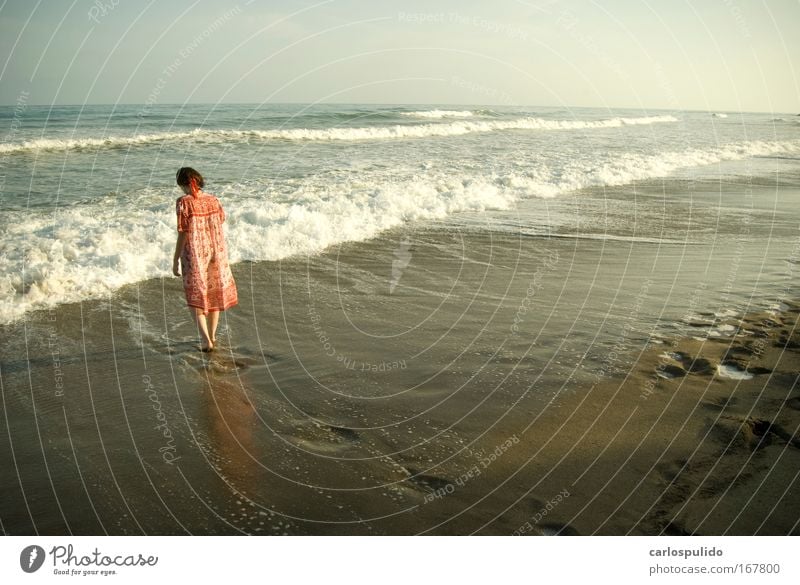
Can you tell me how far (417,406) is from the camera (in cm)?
481

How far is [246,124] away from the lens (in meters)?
30.3

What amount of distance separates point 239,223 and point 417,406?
6.52 m

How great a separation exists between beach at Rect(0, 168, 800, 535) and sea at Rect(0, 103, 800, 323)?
3.65 ft

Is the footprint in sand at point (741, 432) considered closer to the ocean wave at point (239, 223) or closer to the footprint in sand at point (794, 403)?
the footprint in sand at point (794, 403)

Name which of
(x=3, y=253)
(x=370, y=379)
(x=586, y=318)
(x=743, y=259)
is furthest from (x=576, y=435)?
(x=3, y=253)

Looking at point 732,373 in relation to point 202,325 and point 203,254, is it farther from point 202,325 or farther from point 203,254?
point 203,254

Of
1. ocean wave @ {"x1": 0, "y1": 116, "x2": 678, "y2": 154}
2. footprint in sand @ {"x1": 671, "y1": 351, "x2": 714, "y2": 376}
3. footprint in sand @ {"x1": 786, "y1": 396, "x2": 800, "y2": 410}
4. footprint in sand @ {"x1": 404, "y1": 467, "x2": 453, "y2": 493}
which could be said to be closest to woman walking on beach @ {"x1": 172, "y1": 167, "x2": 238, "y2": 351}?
footprint in sand @ {"x1": 404, "y1": 467, "x2": 453, "y2": 493}

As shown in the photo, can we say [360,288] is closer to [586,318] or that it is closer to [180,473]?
[586,318]

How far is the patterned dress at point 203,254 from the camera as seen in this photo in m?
5.63

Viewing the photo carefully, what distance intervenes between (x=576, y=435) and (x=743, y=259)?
253 inches

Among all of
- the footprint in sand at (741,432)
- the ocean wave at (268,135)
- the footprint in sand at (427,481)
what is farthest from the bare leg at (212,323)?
the ocean wave at (268,135)

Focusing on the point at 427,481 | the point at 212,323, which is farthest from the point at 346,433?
the point at 212,323

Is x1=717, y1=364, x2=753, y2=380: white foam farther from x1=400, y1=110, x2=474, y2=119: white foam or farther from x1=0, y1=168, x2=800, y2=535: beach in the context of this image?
x1=400, y1=110, x2=474, y2=119: white foam

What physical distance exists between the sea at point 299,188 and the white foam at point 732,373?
5.51 meters
